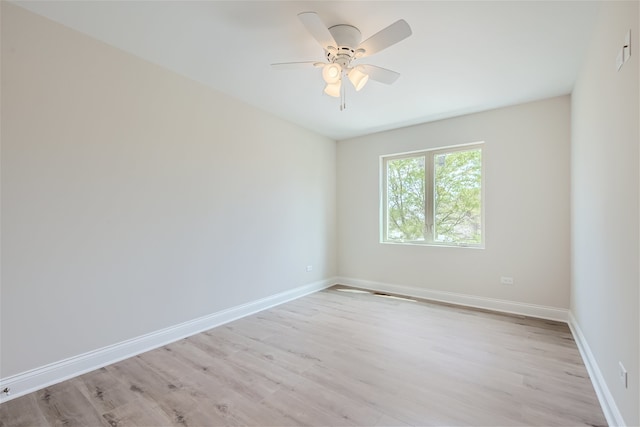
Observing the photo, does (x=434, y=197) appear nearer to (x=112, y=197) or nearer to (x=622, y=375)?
(x=622, y=375)

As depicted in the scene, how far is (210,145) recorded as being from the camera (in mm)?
3193

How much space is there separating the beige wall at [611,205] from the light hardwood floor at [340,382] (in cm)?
42

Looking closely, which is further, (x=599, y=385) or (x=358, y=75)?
(x=358, y=75)

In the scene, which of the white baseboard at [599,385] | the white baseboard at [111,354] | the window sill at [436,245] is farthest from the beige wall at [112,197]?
the white baseboard at [599,385]

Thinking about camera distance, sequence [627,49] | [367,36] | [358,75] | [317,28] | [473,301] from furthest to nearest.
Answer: [473,301]
[358,75]
[367,36]
[317,28]
[627,49]

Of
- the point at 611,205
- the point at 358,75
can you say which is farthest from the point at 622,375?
the point at 358,75

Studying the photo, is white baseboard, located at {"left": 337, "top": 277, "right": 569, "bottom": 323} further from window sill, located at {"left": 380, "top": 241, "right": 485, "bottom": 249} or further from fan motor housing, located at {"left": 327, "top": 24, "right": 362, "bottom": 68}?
fan motor housing, located at {"left": 327, "top": 24, "right": 362, "bottom": 68}

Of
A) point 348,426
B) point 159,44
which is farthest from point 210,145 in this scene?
point 348,426

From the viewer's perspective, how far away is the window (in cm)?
399

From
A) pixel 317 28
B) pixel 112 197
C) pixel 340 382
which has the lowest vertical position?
pixel 340 382

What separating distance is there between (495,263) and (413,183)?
62.8 inches

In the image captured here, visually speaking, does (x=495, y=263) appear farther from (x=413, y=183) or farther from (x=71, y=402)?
(x=71, y=402)

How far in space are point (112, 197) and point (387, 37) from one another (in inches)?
98.0

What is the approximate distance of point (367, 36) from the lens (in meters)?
2.24
